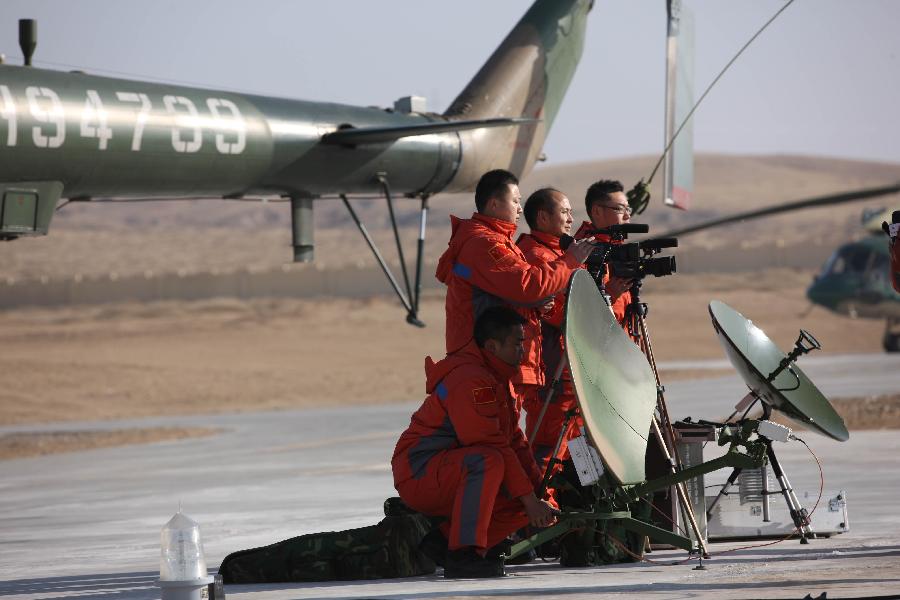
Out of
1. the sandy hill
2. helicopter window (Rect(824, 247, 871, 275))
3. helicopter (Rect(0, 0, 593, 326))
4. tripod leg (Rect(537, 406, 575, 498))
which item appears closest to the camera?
tripod leg (Rect(537, 406, 575, 498))

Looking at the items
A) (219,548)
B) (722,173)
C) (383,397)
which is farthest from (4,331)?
(722,173)

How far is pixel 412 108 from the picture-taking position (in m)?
15.8

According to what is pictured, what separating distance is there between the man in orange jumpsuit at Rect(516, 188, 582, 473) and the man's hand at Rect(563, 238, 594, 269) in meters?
0.33

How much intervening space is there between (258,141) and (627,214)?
216 inches

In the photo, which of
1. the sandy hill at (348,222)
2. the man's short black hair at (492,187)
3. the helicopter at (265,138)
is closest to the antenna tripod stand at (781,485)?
the man's short black hair at (492,187)

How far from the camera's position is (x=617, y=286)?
848 centimetres

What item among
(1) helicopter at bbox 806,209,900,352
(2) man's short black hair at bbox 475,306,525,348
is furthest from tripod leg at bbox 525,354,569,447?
(1) helicopter at bbox 806,209,900,352

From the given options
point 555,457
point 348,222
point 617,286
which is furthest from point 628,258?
point 348,222

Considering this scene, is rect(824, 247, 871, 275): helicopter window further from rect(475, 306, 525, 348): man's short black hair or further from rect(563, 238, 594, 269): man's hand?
rect(475, 306, 525, 348): man's short black hair

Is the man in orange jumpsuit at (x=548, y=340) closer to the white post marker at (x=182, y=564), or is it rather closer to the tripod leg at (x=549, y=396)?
the tripod leg at (x=549, y=396)

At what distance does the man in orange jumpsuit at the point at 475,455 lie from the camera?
7.59 meters

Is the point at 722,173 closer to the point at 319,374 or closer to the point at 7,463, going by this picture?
the point at 319,374

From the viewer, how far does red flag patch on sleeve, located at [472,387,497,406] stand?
7.72m

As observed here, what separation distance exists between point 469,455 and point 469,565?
528 millimetres
